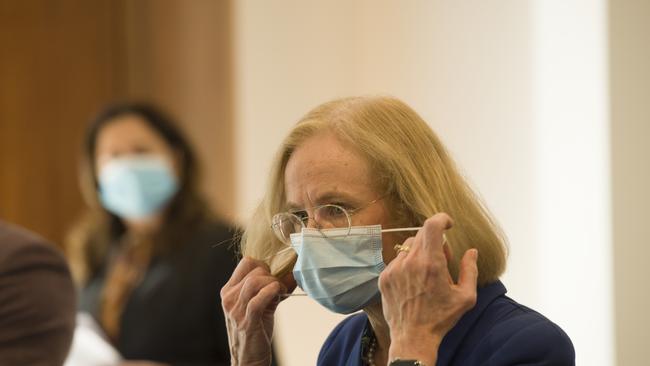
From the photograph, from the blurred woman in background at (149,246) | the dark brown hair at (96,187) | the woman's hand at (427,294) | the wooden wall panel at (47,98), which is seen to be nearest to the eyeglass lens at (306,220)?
the woman's hand at (427,294)

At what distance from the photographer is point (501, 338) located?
66.3 inches

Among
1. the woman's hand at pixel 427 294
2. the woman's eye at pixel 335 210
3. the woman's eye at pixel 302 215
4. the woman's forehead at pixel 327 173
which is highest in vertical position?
the woman's forehead at pixel 327 173

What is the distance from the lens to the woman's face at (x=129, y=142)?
12.5 ft

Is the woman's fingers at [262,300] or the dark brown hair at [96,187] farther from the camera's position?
→ the dark brown hair at [96,187]

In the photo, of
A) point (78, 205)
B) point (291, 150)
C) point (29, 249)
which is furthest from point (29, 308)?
point (78, 205)

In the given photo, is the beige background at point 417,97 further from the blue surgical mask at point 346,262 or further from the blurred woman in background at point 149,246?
the blue surgical mask at point 346,262

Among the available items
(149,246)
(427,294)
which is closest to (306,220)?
(427,294)

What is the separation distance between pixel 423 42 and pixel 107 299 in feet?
5.06

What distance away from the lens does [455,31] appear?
3301 mm

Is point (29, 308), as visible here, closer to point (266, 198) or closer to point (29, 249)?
point (29, 249)

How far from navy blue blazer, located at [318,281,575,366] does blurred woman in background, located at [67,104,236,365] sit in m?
1.48

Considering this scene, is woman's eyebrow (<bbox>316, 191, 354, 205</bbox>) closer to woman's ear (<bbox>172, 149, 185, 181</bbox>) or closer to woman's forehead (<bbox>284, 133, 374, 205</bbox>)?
woman's forehead (<bbox>284, 133, 374, 205</bbox>)

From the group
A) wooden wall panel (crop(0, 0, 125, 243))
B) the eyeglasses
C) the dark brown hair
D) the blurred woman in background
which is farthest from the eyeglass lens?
wooden wall panel (crop(0, 0, 125, 243))

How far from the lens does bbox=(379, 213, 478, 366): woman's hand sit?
5.32ft
